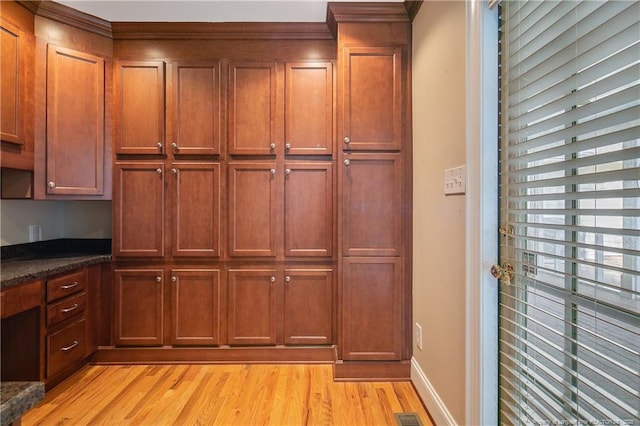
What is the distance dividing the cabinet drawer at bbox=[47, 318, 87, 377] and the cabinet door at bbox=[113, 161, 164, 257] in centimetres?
55

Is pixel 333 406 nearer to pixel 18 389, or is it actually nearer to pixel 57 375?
pixel 18 389

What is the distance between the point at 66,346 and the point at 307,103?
90.8 inches

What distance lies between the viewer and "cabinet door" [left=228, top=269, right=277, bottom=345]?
234 cm

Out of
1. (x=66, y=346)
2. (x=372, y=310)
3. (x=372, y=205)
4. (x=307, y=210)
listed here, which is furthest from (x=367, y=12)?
(x=66, y=346)

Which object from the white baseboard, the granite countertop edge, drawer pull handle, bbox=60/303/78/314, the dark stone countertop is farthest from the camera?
drawer pull handle, bbox=60/303/78/314

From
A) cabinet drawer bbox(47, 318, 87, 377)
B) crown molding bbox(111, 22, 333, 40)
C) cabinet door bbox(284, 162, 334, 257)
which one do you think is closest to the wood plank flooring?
cabinet drawer bbox(47, 318, 87, 377)

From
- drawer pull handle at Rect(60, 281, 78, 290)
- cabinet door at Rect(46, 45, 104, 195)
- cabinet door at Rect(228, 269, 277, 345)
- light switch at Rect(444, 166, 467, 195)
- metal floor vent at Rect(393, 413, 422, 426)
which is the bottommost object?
metal floor vent at Rect(393, 413, 422, 426)

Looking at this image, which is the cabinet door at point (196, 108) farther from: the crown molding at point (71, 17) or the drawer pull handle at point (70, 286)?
the drawer pull handle at point (70, 286)

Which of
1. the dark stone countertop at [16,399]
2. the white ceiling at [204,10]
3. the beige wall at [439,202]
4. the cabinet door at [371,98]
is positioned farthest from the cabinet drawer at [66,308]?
the beige wall at [439,202]

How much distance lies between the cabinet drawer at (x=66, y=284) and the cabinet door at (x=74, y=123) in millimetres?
566

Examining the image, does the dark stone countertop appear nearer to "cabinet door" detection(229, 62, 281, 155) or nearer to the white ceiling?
"cabinet door" detection(229, 62, 281, 155)

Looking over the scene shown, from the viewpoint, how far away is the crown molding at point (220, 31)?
229cm

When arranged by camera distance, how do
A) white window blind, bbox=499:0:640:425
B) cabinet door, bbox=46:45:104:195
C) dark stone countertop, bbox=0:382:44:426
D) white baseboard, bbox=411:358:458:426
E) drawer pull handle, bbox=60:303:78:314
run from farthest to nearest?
cabinet door, bbox=46:45:104:195 < drawer pull handle, bbox=60:303:78:314 < white baseboard, bbox=411:358:458:426 < white window blind, bbox=499:0:640:425 < dark stone countertop, bbox=0:382:44:426

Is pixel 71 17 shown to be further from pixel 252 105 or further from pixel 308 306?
pixel 308 306
